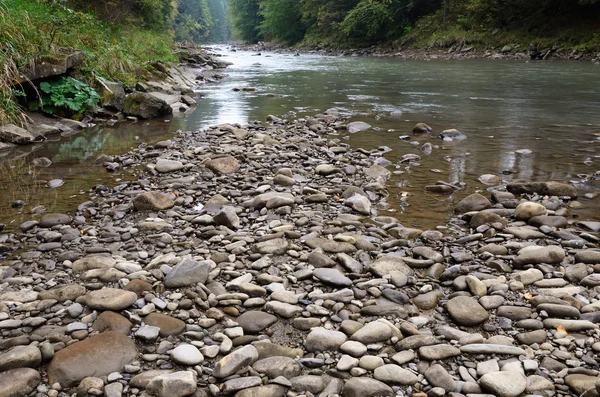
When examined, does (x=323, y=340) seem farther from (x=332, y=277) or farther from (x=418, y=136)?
(x=418, y=136)

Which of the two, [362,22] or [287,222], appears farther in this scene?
[362,22]

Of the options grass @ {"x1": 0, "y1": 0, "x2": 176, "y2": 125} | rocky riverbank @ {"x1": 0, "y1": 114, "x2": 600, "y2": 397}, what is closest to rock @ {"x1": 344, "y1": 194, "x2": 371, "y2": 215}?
rocky riverbank @ {"x1": 0, "y1": 114, "x2": 600, "y2": 397}

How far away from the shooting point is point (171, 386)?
5.91 feet

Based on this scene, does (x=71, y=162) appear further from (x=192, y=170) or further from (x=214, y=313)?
(x=214, y=313)

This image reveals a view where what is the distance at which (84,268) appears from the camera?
2855 millimetres

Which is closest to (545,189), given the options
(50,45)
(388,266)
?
(388,266)

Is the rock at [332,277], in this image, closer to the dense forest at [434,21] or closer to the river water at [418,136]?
the river water at [418,136]

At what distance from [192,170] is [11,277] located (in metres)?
2.55

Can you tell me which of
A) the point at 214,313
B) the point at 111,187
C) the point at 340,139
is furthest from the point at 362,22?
the point at 214,313

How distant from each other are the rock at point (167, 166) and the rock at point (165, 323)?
2.97m

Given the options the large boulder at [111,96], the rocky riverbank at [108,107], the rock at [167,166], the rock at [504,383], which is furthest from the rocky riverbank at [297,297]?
the large boulder at [111,96]

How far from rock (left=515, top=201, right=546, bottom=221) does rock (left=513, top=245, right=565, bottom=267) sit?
0.71 m

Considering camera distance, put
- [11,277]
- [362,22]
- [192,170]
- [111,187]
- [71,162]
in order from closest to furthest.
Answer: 1. [11,277]
2. [111,187]
3. [192,170]
4. [71,162]
5. [362,22]

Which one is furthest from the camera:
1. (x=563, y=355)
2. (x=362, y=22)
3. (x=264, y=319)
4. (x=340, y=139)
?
(x=362, y=22)
